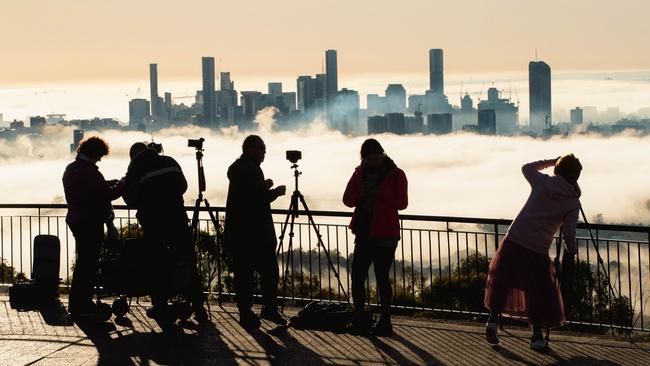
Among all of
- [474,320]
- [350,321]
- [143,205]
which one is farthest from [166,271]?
[474,320]

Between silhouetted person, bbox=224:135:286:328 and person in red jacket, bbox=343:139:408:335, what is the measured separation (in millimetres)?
748

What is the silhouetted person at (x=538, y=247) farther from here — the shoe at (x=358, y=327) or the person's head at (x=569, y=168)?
the shoe at (x=358, y=327)

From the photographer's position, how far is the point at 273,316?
10391 mm

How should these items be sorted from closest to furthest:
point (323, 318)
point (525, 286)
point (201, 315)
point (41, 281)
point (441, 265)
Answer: point (525, 286) → point (323, 318) → point (201, 315) → point (41, 281) → point (441, 265)

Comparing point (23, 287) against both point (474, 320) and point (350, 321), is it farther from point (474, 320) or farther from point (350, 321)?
point (474, 320)

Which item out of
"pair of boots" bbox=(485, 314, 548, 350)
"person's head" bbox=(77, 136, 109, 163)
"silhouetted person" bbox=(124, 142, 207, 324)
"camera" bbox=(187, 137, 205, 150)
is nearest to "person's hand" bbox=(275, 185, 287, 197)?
"silhouetted person" bbox=(124, 142, 207, 324)

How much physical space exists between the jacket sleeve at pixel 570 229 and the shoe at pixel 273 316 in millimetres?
2856

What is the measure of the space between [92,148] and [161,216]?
0.99 meters

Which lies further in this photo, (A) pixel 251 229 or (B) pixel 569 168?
(A) pixel 251 229

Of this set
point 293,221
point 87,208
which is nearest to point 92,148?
point 87,208

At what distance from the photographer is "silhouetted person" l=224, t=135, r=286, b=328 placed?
33.1ft

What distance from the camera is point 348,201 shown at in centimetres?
984

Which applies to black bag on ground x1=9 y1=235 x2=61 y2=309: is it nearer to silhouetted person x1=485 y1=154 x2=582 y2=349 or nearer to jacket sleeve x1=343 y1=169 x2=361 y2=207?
jacket sleeve x1=343 y1=169 x2=361 y2=207

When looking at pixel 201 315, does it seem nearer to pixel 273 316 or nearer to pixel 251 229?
pixel 273 316
